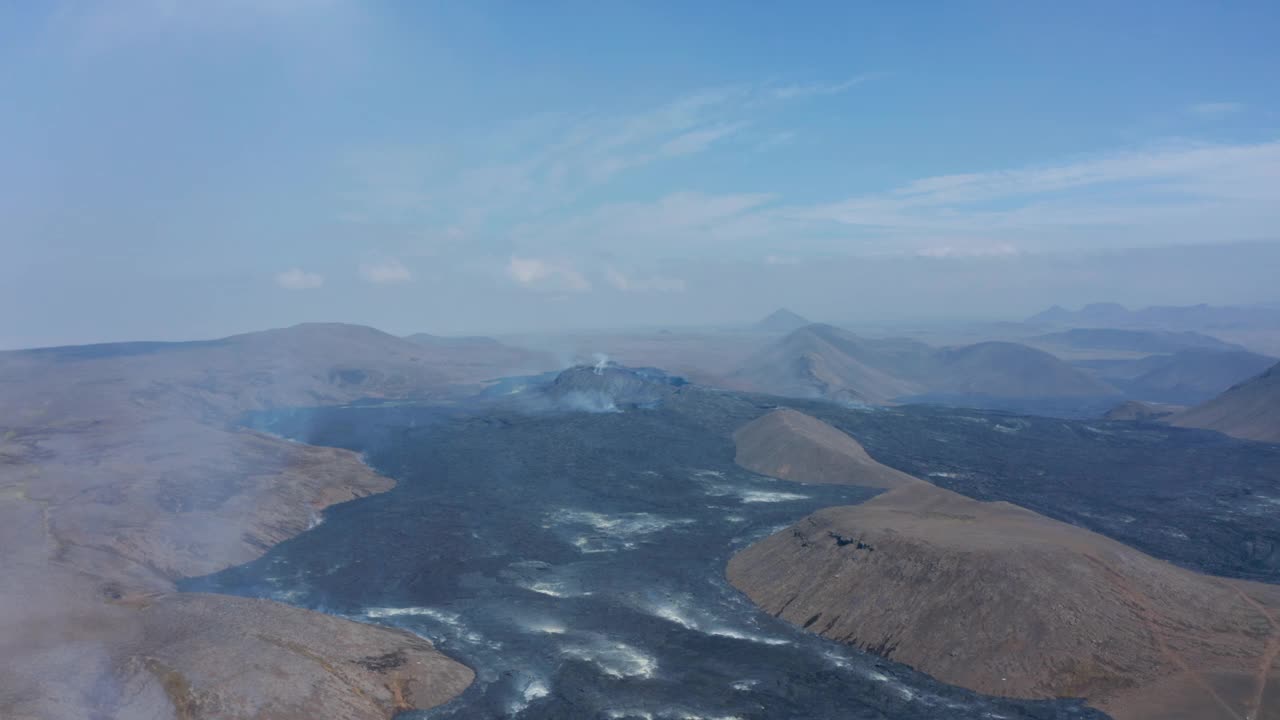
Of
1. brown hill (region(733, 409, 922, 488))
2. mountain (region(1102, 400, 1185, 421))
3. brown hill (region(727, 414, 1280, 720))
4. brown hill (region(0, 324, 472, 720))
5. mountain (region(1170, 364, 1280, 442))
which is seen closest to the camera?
brown hill (region(0, 324, 472, 720))

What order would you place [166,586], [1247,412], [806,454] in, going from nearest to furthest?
[166,586] < [806,454] < [1247,412]

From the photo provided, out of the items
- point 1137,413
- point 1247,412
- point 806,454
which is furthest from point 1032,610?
point 1137,413

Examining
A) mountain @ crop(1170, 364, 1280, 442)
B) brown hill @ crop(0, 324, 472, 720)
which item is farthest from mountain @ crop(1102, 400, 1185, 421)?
brown hill @ crop(0, 324, 472, 720)

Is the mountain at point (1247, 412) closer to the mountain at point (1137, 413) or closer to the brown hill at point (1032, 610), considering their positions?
the mountain at point (1137, 413)

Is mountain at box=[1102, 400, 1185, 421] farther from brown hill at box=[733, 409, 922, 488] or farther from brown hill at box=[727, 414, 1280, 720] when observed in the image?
brown hill at box=[727, 414, 1280, 720]

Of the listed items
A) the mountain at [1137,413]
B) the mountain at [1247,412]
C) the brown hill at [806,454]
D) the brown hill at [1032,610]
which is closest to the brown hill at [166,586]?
the brown hill at [1032,610]

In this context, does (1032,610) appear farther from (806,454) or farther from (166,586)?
(166,586)

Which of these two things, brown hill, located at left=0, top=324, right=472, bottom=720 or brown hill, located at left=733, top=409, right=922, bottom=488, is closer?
brown hill, located at left=0, top=324, right=472, bottom=720
